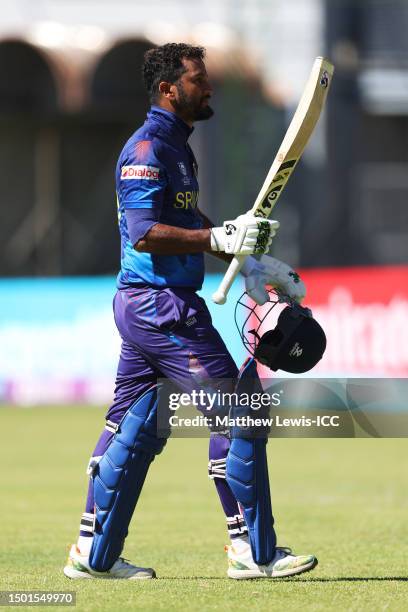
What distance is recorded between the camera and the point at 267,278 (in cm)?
636

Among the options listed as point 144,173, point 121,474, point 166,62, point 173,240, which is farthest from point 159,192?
point 121,474

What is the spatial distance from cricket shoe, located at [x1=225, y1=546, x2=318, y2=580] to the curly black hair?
6.84 ft


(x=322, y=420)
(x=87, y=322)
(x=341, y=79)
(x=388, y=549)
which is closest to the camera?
(x=322, y=420)

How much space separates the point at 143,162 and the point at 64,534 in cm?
326

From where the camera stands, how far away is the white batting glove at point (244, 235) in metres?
6.04

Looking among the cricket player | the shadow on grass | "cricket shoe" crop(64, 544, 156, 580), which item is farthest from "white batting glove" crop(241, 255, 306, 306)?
"cricket shoe" crop(64, 544, 156, 580)

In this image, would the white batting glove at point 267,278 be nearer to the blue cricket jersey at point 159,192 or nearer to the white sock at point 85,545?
the blue cricket jersey at point 159,192

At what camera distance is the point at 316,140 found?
91.7 ft

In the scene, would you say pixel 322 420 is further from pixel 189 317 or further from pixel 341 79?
pixel 341 79

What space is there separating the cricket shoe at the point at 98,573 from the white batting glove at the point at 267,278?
1.40m

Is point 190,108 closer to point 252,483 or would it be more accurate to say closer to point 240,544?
point 252,483

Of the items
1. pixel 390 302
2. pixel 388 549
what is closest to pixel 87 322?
pixel 390 302

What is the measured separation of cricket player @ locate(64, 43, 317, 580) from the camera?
6.18 m

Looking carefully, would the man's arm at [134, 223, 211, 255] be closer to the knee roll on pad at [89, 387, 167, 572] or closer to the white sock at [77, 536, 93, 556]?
the knee roll on pad at [89, 387, 167, 572]
